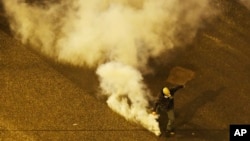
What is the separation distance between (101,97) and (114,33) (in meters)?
2.23

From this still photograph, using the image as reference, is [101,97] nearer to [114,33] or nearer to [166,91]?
[166,91]

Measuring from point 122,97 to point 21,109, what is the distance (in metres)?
2.44

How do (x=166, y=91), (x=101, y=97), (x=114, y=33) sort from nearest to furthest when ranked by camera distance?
(x=166, y=91) → (x=101, y=97) → (x=114, y=33)

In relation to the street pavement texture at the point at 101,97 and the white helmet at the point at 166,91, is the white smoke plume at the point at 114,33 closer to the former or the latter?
the street pavement texture at the point at 101,97

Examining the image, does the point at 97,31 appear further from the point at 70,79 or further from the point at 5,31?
the point at 5,31

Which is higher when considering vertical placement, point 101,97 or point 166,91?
point 101,97

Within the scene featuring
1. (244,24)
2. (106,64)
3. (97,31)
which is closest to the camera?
(106,64)

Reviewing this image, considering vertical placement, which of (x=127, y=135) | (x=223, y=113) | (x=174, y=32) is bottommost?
(x=127, y=135)

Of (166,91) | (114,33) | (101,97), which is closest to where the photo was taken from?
(166,91)

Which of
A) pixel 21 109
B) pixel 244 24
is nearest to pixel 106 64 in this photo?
pixel 21 109

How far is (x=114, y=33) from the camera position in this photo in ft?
37.3

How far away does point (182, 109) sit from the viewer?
9906mm

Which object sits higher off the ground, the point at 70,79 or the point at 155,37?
the point at 155,37

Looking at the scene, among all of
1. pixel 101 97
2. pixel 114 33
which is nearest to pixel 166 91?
pixel 101 97
